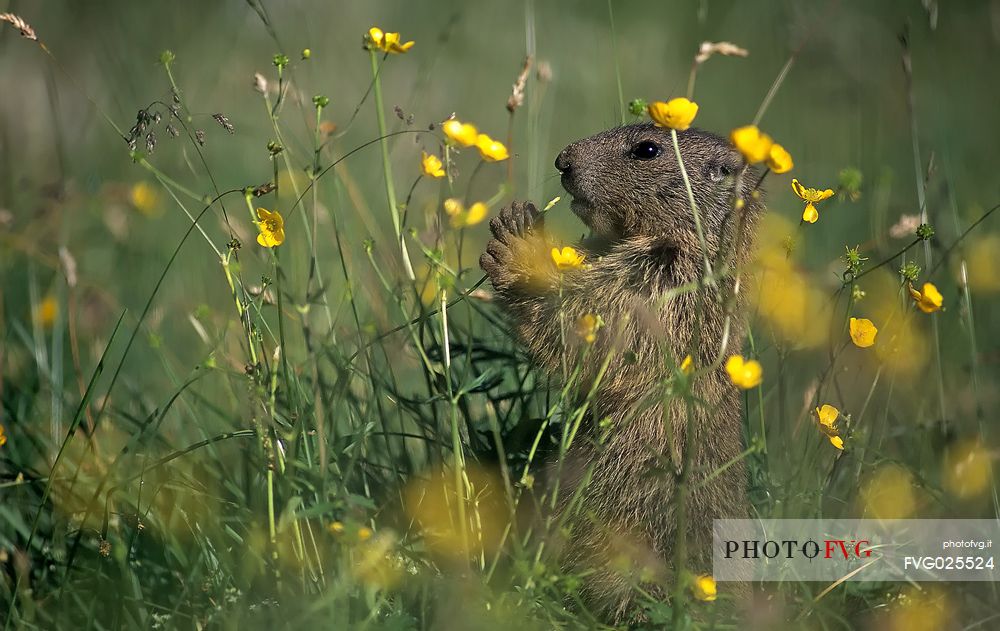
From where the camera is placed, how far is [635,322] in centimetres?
353

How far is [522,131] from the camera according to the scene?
7082 mm

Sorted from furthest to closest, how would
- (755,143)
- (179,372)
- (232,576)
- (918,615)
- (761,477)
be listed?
1. (179,372)
2. (761,477)
3. (918,615)
4. (232,576)
5. (755,143)

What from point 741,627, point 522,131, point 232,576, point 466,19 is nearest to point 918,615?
point 741,627

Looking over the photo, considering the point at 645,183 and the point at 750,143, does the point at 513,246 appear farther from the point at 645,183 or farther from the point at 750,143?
the point at 750,143

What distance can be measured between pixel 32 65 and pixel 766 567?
20.2 feet

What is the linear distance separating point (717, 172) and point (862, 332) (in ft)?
3.61

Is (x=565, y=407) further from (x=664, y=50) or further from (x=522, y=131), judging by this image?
(x=664, y=50)

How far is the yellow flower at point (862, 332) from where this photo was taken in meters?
3.00

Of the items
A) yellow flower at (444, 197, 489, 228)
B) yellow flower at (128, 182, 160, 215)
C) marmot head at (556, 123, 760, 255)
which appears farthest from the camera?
yellow flower at (128, 182, 160, 215)

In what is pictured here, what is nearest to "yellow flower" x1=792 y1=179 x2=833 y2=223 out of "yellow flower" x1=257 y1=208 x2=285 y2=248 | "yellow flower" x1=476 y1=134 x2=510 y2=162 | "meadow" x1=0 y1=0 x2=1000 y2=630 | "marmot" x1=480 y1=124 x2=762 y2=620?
"meadow" x1=0 y1=0 x2=1000 y2=630

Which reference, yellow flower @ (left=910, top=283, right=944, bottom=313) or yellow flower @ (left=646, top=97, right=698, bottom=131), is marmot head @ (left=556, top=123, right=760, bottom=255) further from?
yellow flower @ (left=646, top=97, right=698, bottom=131)

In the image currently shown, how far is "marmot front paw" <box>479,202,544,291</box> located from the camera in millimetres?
3551

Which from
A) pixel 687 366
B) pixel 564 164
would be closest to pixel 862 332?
pixel 687 366

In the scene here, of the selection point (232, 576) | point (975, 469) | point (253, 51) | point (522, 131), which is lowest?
point (975, 469)
